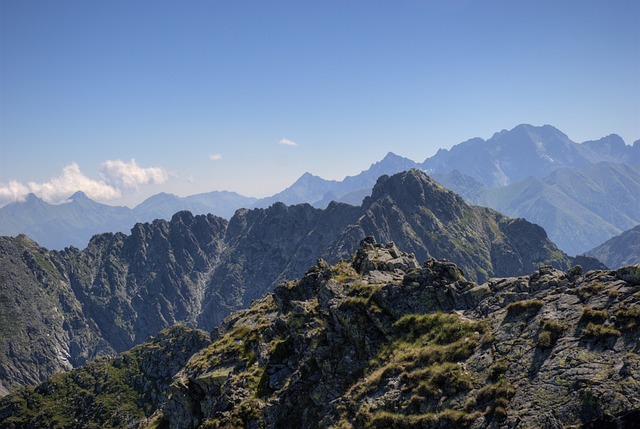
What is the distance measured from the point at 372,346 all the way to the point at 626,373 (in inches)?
704

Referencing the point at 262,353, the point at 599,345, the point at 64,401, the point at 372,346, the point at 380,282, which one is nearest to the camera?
the point at 599,345

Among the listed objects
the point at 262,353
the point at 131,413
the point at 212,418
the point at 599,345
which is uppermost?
the point at 599,345

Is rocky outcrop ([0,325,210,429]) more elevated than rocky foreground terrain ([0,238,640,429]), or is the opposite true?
rocky foreground terrain ([0,238,640,429])

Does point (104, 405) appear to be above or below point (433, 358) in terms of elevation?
below

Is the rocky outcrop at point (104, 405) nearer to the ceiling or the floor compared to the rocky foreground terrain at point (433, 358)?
nearer to the floor

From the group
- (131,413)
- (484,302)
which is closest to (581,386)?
(484,302)

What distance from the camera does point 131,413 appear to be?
17962 cm

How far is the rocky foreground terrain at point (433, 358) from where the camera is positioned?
2145cm

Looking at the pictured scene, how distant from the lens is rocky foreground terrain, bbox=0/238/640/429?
21.5 meters

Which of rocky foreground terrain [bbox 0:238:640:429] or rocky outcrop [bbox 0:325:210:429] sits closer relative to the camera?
rocky foreground terrain [bbox 0:238:640:429]

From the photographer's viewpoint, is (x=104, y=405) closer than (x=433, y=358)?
No

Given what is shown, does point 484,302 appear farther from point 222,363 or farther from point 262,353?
point 222,363

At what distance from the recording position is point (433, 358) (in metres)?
28.5

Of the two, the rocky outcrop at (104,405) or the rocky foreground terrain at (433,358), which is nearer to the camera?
the rocky foreground terrain at (433,358)
